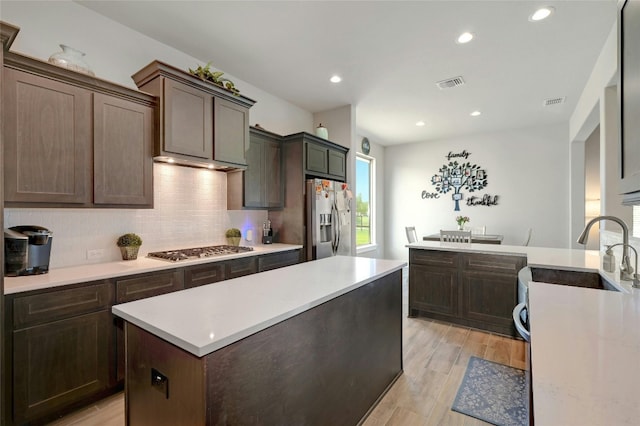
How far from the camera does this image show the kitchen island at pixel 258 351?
1021 millimetres

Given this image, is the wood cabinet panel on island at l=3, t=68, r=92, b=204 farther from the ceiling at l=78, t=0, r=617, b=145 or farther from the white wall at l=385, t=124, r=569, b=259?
the white wall at l=385, t=124, r=569, b=259

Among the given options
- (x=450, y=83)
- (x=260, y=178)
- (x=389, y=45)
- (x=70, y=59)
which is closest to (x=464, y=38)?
(x=389, y=45)

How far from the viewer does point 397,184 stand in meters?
7.07

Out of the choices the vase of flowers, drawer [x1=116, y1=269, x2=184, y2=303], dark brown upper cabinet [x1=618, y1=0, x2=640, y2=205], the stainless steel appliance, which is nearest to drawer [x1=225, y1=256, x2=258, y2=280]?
drawer [x1=116, y1=269, x2=184, y2=303]

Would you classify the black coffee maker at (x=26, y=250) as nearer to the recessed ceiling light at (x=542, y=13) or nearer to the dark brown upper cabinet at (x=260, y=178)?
the dark brown upper cabinet at (x=260, y=178)

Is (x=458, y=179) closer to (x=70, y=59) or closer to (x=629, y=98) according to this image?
(x=629, y=98)

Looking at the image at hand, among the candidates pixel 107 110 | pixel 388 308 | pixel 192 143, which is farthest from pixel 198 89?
pixel 388 308

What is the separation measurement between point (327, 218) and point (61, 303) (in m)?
2.85

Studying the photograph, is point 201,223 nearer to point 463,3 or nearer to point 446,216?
point 463,3

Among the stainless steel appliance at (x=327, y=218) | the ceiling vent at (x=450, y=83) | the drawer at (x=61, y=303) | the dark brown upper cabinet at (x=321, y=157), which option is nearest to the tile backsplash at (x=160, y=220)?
the drawer at (x=61, y=303)

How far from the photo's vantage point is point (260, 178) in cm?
371

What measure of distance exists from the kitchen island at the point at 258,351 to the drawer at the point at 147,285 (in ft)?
3.19

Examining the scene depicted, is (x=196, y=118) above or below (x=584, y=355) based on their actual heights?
above

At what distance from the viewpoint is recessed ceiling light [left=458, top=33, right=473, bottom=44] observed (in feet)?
9.11
